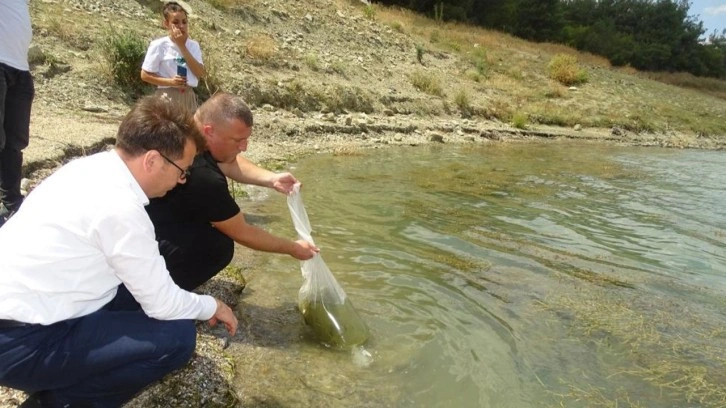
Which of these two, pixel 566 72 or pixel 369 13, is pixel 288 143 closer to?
pixel 369 13

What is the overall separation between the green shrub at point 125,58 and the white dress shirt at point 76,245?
285 inches

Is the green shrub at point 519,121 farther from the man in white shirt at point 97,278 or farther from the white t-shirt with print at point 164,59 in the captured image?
the man in white shirt at point 97,278

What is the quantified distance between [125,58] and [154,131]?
24.0 ft

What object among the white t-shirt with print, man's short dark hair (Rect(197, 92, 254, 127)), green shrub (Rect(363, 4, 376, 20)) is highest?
green shrub (Rect(363, 4, 376, 20))

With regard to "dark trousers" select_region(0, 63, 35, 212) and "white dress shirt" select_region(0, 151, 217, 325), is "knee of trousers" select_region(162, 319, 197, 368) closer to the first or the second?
"white dress shirt" select_region(0, 151, 217, 325)

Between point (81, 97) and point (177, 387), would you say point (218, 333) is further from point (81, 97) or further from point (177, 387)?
point (81, 97)

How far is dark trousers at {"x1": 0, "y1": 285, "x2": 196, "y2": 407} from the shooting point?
5.85 feet

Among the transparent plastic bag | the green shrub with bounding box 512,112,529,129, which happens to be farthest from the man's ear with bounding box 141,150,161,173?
the green shrub with bounding box 512,112,529,129

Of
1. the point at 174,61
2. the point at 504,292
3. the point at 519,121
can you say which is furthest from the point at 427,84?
the point at 504,292

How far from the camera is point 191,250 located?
2713 mm

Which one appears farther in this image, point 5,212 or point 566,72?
point 566,72

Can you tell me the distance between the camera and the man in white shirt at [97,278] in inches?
67.6

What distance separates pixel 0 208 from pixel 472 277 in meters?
3.46

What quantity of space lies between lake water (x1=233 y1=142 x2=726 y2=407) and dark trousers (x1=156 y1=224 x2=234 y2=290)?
0.56 meters
